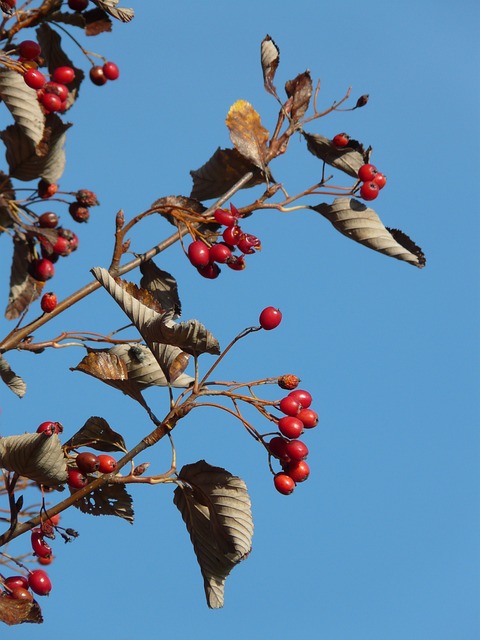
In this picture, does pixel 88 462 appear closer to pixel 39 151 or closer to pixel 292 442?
pixel 292 442

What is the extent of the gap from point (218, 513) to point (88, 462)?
45 cm

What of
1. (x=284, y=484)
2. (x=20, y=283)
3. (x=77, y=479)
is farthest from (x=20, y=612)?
(x=20, y=283)

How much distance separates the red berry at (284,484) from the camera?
299cm

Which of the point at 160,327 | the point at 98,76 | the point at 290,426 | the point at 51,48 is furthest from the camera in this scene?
the point at 98,76

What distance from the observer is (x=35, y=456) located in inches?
111

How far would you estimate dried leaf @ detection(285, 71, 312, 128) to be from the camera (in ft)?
12.7

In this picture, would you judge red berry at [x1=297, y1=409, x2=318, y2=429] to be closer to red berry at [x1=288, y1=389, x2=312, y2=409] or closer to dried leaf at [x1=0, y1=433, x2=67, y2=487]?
red berry at [x1=288, y1=389, x2=312, y2=409]

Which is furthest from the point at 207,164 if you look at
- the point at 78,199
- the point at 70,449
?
the point at 70,449

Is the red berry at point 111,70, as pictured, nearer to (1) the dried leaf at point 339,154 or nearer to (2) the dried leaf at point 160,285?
(1) the dried leaf at point 339,154

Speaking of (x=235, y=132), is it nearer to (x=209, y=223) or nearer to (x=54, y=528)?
(x=209, y=223)

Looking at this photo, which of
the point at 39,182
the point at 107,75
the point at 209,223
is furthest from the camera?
the point at 107,75

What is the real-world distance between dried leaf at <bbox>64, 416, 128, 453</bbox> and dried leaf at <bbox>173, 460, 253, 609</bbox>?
0.92 ft

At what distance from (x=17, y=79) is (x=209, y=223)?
3.37 ft

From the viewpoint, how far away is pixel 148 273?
3.67 meters
